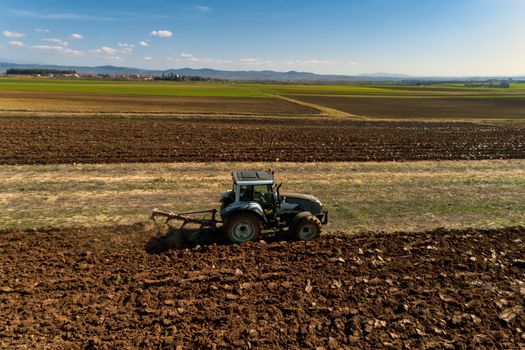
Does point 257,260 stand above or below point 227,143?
below

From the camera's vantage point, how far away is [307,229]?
11.2 m

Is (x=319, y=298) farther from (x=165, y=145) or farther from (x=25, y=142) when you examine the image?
(x=25, y=142)

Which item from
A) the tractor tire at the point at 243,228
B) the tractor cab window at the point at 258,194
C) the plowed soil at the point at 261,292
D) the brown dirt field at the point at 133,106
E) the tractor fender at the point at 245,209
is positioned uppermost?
the brown dirt field at the point at 133,106

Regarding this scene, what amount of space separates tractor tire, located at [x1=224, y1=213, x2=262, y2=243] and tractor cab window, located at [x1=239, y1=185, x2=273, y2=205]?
0.48m

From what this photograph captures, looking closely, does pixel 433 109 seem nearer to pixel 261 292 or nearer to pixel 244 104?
pixel 244 104

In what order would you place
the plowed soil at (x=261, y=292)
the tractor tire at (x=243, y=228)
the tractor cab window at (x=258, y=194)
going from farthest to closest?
the tractor cab window at (x=258, y=194)
the tractor tire at (x=243, y=228)
the plowed soil at (x=261, y=292)

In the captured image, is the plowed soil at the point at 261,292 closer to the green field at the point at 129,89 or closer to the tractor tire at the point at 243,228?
the tractor tire at the point at 243,228

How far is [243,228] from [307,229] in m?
1.86

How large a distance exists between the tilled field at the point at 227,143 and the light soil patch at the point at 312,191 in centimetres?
190

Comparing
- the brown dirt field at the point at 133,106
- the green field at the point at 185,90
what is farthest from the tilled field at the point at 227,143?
the green field at the point at 185,90

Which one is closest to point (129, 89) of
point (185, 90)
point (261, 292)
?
point (185, 90)

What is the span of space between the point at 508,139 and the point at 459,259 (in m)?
25.6

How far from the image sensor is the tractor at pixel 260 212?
1070 centimetres

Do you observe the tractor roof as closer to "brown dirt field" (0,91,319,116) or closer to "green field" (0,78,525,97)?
"brown dirt field" (0,91,319,116)
